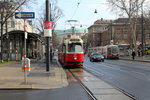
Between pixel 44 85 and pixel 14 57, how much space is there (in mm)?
27209

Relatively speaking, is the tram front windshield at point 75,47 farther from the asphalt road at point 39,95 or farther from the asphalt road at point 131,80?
the asphalt road at point 39,95

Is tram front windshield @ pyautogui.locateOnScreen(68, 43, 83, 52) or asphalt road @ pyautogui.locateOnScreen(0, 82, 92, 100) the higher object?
tram front windshield @ pyautogui.locateOnScreen(68, 43, 83, 52)

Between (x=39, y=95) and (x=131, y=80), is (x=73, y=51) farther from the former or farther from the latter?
(x=39, y=95)

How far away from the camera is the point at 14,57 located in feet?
122

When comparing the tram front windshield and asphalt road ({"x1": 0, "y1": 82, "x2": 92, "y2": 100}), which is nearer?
asphalt road ({"x1": 0, "y1": 82, "x2": 92, "y2": 100})

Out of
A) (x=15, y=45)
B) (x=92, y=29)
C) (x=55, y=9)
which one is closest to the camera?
(x=15, y=45)

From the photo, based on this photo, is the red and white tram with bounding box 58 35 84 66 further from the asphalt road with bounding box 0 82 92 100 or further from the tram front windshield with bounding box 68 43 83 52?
the asphalt road with bounding box 0 82 92 100

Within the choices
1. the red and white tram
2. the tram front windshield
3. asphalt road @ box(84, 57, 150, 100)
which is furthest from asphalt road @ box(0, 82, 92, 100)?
the tram front windshield

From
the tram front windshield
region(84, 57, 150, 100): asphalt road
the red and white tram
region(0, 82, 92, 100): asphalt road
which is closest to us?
region(0, 82, 92, 100): asphalt road

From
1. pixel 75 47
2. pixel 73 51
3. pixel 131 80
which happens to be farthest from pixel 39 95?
pixel 75 47

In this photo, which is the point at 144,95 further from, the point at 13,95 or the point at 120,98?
the point at 13,95

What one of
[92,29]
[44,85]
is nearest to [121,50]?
[44,85]

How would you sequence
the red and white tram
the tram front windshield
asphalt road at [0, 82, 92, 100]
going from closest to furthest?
1. asphalt road at [0, 82, 92, 100]
2. the red and white tram
3. the tram front windshield

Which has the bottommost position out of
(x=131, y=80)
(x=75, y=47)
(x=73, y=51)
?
(x=131, y=80)
